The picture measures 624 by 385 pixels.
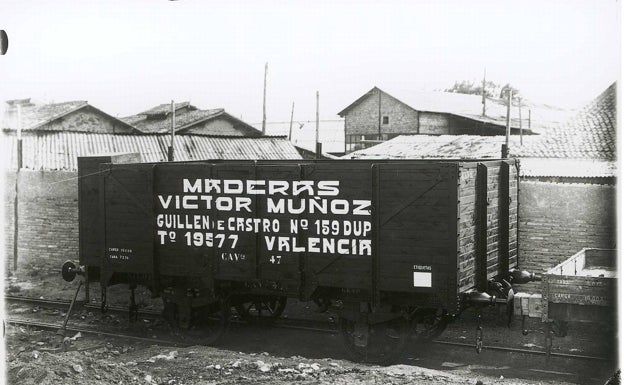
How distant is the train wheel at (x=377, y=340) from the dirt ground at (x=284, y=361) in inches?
7.7

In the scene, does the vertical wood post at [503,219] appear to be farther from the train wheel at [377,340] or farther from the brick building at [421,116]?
the brick building at [421,116]

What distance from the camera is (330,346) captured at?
400 inches

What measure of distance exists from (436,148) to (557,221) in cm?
1136

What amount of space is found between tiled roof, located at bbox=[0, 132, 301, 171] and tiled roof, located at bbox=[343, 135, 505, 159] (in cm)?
382

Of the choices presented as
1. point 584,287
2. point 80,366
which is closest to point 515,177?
point 584,287

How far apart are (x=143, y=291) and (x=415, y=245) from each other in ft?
24.4

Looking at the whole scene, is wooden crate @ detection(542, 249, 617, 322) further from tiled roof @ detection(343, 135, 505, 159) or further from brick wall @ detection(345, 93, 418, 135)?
brick wall @ detection(345, 93, 418, 135)

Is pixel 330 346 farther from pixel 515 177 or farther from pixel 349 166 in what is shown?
pixel 515 177

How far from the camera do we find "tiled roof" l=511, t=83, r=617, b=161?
11.9 meters

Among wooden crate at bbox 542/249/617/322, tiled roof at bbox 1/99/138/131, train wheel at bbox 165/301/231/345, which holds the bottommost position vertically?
train wheel at bbox 165/301/231/345

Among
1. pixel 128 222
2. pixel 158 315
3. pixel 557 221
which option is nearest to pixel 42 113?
pixel 158 315

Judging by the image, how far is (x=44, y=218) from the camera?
16.3 meters

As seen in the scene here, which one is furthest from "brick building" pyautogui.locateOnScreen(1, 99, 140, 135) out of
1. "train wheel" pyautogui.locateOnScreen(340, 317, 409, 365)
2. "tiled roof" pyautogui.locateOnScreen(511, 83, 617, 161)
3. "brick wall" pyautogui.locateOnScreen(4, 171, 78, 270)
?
"train wheel" pyautogui.locateOnScreen(340, 317, 409, 365)

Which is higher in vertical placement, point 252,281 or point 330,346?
point 252,281
